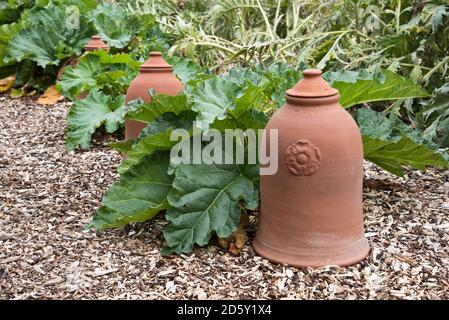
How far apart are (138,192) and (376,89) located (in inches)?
52.0

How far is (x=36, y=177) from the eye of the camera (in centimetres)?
457

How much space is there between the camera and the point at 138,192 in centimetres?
335

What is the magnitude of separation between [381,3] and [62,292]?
4093 mm

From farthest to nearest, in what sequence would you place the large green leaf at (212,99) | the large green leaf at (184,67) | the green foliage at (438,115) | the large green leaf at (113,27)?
the large green leaf at (113,27) < the large green leaf at (184,67) < the green foliage at (438,115) < the large green leaf at (212,99)

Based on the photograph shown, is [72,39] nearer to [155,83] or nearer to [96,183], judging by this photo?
[155,83]

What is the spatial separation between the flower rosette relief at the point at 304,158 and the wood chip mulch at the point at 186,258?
18.1 inches

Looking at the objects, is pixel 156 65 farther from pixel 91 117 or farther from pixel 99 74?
pixel 99 74

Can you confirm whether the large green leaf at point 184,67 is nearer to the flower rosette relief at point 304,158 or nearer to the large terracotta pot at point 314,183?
the large terracotta pot at point 314,183

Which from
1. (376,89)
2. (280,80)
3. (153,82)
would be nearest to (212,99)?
(280,80)

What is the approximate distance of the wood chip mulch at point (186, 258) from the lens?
9.46ft

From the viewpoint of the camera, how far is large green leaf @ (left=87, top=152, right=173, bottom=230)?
3318mm

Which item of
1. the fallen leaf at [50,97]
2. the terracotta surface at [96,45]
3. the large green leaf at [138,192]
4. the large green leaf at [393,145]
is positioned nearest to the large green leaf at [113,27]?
the terracotta surface at [96,45]

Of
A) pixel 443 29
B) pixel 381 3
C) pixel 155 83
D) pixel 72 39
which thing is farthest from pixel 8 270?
pixel 72 39

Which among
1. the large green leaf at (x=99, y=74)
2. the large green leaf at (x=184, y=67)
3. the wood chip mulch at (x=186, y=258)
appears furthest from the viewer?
the large green leaf at (x=99, y=74)
